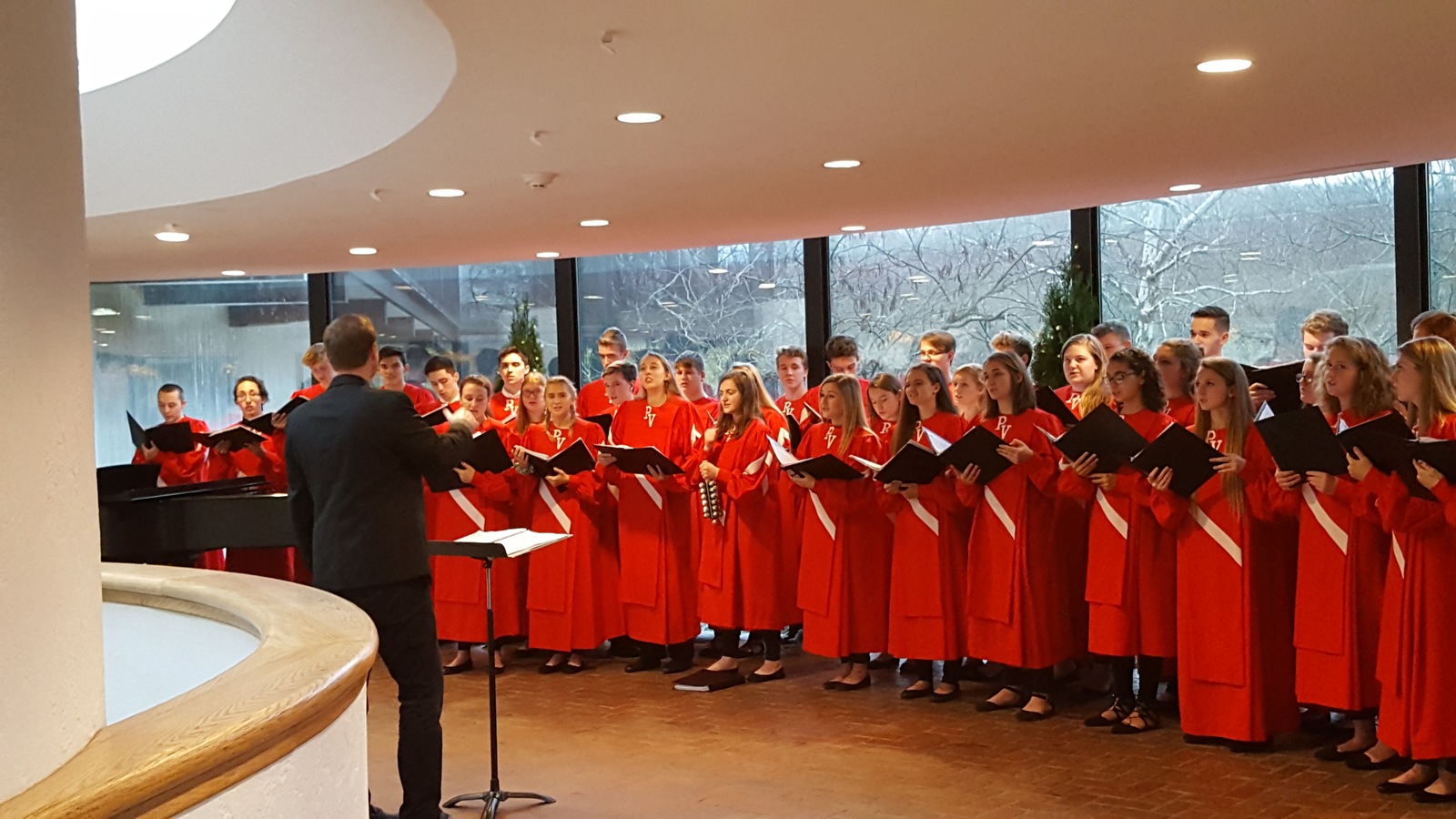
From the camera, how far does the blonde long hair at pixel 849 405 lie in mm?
6680

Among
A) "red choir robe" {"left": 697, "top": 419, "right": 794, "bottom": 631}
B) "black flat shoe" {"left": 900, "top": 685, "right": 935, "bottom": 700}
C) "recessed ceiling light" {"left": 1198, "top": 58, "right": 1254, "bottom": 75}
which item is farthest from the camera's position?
"red choir robe" {"left": 697, "top": 419, "right": 794, "bottom": 631}

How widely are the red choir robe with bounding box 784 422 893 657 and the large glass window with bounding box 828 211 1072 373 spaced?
137 inches

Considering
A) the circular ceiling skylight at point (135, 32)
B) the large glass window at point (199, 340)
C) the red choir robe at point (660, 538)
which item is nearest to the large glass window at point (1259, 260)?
the red choir robe at point (660, 538)

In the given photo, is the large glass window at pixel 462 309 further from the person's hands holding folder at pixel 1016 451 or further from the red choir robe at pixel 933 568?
the person's hands holding folder at pixel 1016 451

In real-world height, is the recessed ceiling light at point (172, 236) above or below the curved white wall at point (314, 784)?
above

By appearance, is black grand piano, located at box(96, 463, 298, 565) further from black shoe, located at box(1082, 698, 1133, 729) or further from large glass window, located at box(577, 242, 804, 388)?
large glass window, located at box(577, 242, 804, 388)

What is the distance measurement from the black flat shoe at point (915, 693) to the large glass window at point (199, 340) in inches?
303

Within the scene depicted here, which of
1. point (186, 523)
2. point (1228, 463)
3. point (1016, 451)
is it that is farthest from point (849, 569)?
point (186, 523)

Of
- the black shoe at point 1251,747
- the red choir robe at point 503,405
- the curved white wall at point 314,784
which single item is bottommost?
the black shoe at point 1251,747

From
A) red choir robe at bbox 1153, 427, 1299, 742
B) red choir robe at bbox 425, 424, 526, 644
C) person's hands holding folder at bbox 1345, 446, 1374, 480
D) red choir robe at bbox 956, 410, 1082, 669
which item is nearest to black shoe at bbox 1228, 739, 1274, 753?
red choir robe at bbox 1153, 427, 1299, 742

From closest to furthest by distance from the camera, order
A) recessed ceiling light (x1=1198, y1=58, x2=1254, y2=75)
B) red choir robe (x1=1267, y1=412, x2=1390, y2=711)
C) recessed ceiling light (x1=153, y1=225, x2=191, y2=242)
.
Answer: recessed ceiling light (x1=1198, y1=58, x2=1254, y2=75) < red choir robe (x1=1267, y1=412, x2=1390, y2=711) < recessed ceiling light (x1=153, y1=225, x2=191, y2=242)

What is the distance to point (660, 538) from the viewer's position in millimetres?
7371

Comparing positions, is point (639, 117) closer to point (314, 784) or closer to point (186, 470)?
point (314, 784)

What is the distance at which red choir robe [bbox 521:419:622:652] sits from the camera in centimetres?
743
